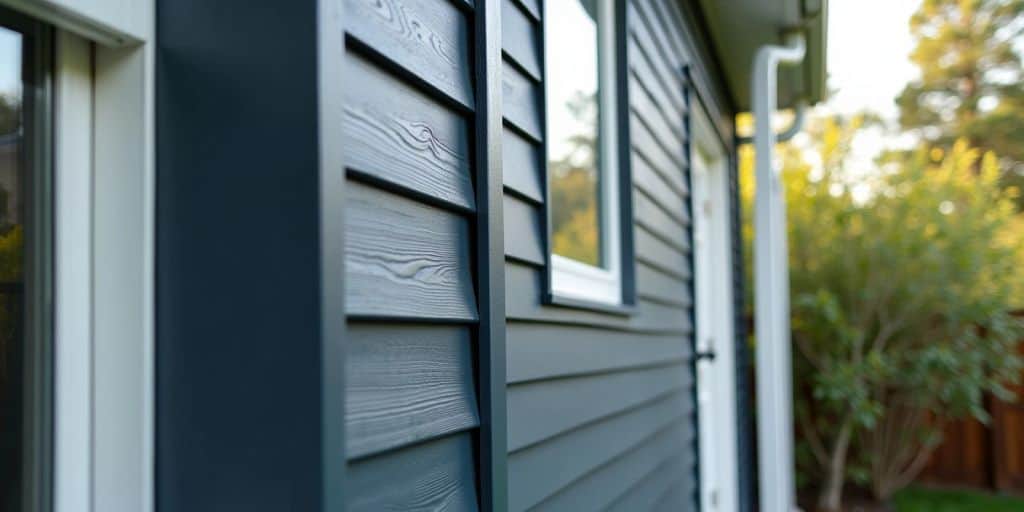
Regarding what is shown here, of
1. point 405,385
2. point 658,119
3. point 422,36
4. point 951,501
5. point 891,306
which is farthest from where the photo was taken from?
point 951,501

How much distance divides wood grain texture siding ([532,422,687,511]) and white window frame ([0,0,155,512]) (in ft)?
2.91

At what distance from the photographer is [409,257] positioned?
1.04 meters

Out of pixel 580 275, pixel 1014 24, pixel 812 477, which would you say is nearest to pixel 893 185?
pixel 812 477

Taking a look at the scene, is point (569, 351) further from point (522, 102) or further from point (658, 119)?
point (658, 119)

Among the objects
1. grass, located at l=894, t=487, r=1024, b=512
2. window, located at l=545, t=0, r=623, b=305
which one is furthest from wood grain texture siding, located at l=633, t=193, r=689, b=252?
grass, located at l=894, t=487, r=1024, b=512

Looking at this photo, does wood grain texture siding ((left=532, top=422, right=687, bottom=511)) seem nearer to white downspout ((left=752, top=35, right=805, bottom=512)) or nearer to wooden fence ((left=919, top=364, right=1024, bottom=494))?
white downspout ((left=752, top=35, right=805, bottom=512))

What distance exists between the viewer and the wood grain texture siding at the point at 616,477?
5.89 feet

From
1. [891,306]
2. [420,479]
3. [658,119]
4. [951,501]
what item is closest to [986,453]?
[951,501]

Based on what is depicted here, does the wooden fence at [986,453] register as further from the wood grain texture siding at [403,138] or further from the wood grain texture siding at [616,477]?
the wood grain texture siding at [403,138]

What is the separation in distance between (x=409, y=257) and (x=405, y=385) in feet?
0.49

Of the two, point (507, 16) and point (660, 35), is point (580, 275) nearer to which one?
point (507, 16)

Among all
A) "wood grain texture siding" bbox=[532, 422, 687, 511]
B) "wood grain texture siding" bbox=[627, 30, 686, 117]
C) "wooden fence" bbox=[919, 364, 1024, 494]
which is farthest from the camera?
"wooden fence" bbox=[919, 364, 1024, 494]

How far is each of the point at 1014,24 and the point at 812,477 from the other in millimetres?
10427

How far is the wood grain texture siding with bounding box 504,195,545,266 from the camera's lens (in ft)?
4.89
